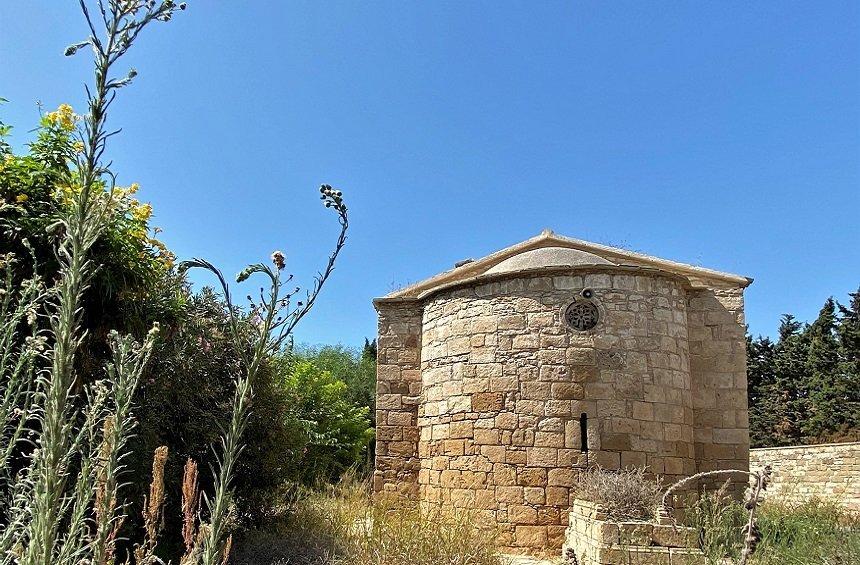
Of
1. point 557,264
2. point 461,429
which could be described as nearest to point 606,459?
point 461,429

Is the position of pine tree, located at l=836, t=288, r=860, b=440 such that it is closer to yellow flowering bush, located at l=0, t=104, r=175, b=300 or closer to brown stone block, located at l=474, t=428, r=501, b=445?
brown stone block, located at l=474, t=428, r=501, b=445

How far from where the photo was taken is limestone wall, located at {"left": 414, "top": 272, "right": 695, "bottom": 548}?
902 centimetres

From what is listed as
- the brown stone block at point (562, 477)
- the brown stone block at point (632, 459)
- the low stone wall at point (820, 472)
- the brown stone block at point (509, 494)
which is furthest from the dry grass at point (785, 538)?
the low stone wall at point (820, 472)

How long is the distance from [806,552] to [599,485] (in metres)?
2.38

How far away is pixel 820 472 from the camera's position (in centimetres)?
1579

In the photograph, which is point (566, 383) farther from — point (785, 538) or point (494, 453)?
point (785, 538)

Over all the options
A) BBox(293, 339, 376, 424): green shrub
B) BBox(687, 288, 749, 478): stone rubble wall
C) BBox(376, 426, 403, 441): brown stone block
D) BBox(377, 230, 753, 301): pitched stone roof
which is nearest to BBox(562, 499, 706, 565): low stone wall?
BBox(687, 288, 749, 478): stone rubble wall

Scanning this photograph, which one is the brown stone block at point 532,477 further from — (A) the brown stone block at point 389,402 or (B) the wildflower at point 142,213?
(B) the wildflower at point 142,213

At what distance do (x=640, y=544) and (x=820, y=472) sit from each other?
11727 millimetres

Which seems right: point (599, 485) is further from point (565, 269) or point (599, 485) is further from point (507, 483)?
point (565, 269)

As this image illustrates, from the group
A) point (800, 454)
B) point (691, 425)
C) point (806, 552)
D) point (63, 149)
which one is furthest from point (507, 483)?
point (800, 454)

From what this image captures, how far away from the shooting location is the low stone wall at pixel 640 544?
21.2ft

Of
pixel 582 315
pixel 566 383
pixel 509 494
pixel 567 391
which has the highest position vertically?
pixel 582 315

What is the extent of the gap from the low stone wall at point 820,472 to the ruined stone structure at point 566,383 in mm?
6025
